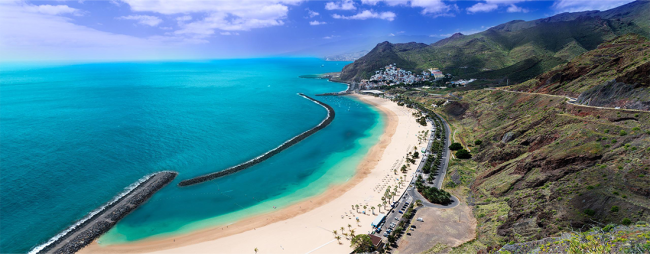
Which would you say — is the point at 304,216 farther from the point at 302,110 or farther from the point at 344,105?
the point at 344,105

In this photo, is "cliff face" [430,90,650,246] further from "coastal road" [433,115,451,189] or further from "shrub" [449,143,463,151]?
"shrub" [449,143,463,151]

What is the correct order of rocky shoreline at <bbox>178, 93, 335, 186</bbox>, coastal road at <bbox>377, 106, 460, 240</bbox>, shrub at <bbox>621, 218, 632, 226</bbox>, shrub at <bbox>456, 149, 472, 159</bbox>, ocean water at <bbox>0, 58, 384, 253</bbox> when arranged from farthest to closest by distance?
shrub at <bbox>456, 149, 472, 159</bbox>
rocky shoreline at <bbox>178, 93, 335, 186</bbox>
ocean water at <bbox>0, 58, 384, 253</bbox>
coastal road at <bbox>377, 106, 460, 240</bbox>
shrub at <bbox>621, 218, 632, 226</bbox>

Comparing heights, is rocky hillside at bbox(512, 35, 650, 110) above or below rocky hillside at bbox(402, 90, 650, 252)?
above

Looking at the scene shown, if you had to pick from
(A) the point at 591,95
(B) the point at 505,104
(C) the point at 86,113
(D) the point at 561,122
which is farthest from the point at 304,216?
(C) the point at 86,113

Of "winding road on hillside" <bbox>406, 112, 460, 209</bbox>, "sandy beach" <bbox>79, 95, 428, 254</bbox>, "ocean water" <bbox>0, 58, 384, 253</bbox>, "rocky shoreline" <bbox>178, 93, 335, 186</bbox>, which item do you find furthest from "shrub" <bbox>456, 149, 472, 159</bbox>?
"rocky shoreline" <bbox>178, 93, 335, 186</bbox>

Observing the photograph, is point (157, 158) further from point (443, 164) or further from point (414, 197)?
point (443, 164)

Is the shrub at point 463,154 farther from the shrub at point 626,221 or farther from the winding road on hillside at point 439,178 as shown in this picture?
the shrub at point 626,221

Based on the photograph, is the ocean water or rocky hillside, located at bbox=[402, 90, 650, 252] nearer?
rocky hillside, located at bbox=[402, 90, 650, 252]
